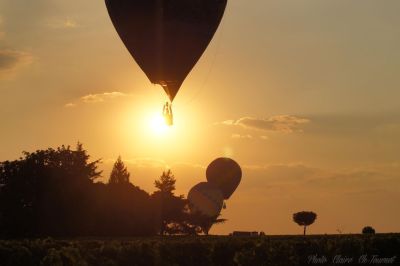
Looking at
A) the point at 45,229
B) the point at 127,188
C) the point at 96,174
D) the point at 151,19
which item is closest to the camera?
the point at 151,19

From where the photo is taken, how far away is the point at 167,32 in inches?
1517

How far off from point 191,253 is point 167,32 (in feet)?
38.9

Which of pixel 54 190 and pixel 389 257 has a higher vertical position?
pixel 54 190

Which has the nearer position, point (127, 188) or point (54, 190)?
point (54, 190)

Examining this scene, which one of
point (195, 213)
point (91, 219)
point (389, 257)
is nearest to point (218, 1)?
point (389, 257)

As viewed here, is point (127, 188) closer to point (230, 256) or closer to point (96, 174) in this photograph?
point (96, 174)

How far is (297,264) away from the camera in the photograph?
42688 mm

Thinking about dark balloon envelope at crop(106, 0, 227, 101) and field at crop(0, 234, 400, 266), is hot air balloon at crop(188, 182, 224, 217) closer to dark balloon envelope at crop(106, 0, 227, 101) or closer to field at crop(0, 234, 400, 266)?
field at crop(0, 234, 400, 266)

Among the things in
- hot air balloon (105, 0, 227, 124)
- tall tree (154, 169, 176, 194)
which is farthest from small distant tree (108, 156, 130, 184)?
hot air balloon (105, 0, 227, 124)

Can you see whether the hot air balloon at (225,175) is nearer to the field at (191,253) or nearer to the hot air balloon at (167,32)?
the field at (191,253)

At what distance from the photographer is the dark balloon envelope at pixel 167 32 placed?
38.2 meters

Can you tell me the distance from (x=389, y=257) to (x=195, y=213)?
76.9 m

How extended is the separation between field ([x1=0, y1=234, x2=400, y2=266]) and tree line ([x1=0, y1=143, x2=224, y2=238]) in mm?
46502

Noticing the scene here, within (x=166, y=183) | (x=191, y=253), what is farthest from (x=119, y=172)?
(x=191, y=253)
